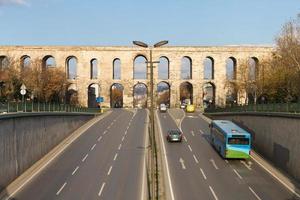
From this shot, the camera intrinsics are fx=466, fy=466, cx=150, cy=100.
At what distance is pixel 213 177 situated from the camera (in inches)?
1531

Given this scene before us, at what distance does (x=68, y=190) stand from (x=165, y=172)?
9.60 meters

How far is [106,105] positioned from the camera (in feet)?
398

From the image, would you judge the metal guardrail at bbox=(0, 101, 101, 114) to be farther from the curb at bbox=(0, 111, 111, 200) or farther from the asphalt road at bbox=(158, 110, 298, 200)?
the asphalt road at bbox=(158, 110, 298, 200)

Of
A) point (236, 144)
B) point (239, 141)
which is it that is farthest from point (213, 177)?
point (239, 141)

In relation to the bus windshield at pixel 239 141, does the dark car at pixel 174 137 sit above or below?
below

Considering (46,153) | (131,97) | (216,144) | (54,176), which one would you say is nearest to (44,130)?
(46,153)

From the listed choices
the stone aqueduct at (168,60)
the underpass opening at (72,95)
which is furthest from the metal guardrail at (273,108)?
the underpass opening at (72,95)

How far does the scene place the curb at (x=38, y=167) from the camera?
112 ft

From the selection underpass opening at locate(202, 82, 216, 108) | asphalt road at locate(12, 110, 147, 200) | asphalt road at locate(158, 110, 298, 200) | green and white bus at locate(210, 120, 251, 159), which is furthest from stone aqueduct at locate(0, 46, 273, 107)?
green and white bus at locate(210, 120, 251, 159)

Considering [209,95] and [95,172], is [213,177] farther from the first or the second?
[209,95]

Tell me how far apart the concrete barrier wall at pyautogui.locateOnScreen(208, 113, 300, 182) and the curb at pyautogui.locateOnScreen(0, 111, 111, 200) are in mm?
21442

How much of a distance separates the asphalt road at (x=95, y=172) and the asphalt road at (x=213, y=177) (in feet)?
10.4

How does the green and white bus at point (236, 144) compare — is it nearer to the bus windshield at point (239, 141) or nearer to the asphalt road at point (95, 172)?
the bus windshield at point (239, 141)

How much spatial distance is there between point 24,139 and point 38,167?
351 centimetres
